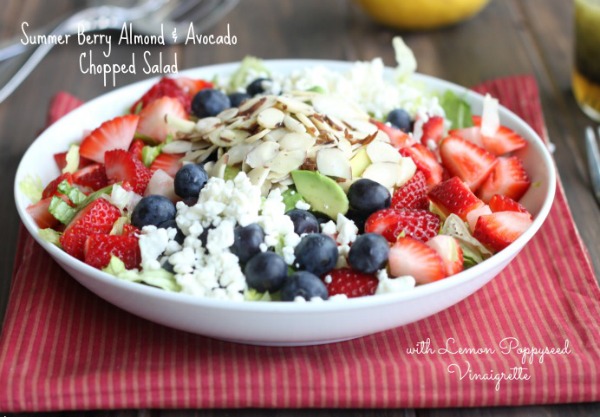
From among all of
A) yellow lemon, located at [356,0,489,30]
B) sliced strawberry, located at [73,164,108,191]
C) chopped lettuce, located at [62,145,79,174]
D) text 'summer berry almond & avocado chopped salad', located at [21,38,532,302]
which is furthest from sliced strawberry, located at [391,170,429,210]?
yellow lemon, located at [356,0,489,30]

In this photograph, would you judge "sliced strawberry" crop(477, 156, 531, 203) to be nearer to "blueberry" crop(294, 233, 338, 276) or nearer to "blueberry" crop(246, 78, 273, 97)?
"blueberry" crop(294, 233, 338, 276)

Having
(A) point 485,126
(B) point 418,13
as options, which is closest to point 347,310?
(A) point 485,126

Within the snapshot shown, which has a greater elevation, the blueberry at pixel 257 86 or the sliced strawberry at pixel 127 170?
the sliced strawberry at pixel 127 170

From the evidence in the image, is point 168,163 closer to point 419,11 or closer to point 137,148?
point 137,148

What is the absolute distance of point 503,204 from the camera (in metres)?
1.76

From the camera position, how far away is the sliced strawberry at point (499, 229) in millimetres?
1636

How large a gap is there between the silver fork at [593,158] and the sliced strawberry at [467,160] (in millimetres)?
487

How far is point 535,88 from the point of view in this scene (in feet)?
8.19

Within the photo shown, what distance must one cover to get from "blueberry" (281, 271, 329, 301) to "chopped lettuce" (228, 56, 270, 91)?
102 cm

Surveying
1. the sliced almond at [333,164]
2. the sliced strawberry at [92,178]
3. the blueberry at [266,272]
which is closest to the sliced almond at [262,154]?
the sliced almond at [333,164]

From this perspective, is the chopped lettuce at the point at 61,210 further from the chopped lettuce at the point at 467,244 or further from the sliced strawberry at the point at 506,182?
the sliced strawberry at the point at 506,182

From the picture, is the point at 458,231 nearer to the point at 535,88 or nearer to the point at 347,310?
the point at 347,310

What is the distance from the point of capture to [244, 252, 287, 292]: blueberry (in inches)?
57.0

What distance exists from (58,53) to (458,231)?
2050 millimetres
